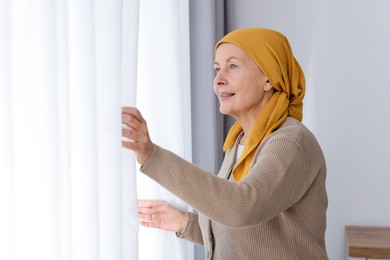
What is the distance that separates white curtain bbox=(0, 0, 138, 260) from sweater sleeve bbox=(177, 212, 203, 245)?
474 mm

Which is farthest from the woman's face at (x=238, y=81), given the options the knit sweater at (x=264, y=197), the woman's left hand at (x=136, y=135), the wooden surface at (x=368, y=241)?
the wooden surface at (x=368, y=241)

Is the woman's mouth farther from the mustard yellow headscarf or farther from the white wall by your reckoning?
the white wall

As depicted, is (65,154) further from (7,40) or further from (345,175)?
(345,175)

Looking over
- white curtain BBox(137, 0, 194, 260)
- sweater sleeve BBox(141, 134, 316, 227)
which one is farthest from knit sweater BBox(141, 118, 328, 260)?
white curtain BBox(137, 0, 194, 260)

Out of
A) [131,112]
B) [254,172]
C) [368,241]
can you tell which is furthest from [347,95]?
[131,112]

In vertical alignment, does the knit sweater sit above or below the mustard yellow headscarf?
below

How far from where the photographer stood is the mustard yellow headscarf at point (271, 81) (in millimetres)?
1633

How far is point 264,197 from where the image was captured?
1316 mm

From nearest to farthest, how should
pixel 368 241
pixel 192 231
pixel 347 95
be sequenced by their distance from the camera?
pixel 192 231 < pixel 368 241 < pixel 347 95

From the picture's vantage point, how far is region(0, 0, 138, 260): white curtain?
1.05 m

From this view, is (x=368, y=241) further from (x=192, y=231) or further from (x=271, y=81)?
(x=271, y=81)

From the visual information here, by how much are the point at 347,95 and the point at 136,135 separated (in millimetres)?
1752

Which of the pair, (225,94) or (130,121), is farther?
(225,94)

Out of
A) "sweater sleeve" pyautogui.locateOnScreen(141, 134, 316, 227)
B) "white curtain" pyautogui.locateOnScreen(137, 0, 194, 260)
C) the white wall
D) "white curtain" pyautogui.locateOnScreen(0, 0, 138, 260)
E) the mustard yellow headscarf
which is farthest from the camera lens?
the white wall
